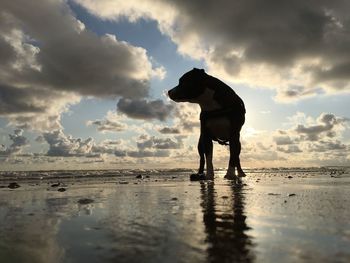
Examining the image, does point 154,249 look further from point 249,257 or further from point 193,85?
point 193,85

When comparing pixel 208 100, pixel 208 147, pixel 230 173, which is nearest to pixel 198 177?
pixel 230 173

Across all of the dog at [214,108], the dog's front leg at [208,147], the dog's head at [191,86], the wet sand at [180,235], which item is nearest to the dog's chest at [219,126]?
the dog at [214,108]

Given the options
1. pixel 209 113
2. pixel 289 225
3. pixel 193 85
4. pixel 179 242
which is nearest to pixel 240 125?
pixel 209 113

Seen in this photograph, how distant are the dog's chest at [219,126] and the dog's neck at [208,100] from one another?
12.7 inches

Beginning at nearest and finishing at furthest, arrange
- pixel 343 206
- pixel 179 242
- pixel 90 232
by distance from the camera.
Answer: pixel 179 242 < pixel 90 232 < pixel 343 206

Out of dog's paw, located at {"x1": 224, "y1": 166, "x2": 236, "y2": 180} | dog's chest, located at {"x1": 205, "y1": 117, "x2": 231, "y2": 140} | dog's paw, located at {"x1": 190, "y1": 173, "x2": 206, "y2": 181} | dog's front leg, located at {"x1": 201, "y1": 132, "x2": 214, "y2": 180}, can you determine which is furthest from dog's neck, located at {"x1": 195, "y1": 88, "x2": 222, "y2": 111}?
dog's paw, located at {"x1": 190, "y1": 173, "x2": 206, "y2": 181}

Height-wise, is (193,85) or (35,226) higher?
(193,85)

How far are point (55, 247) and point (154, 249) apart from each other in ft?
2.15

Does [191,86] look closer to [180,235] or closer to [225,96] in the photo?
[225,96]

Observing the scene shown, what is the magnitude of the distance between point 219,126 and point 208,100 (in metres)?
0.76

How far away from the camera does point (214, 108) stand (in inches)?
405

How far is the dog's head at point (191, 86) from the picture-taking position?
10.3m

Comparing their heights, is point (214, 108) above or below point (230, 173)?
above

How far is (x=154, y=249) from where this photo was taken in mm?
2307
